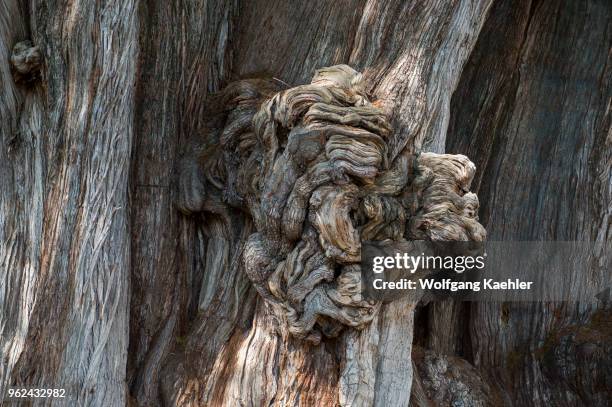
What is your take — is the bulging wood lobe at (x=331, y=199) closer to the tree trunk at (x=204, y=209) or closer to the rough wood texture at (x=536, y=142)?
the tree trunk at (x=204, y=209)

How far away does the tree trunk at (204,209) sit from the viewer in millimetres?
3547

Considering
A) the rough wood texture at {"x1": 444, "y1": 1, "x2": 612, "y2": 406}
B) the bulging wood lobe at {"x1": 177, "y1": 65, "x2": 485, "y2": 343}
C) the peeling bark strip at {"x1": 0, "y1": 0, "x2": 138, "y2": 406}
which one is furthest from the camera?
the rough wood texture at {"x1": 444, "y1": 1, "x2": 612, "y2": 406}

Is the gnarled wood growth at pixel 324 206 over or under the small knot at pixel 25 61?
under

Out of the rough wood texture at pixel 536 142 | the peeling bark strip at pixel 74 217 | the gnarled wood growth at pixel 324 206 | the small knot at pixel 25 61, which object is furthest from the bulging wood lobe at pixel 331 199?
the rough wood texture at pixel 536 142

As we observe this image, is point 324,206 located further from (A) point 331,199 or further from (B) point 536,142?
(B) point 536,142

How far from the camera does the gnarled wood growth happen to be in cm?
336

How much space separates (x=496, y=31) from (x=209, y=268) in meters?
1.78

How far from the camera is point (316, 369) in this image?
3.54 m

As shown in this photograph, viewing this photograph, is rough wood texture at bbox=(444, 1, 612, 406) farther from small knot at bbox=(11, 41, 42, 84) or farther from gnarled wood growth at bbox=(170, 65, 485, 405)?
small knot at bbox=(11, 41, 42, 84)

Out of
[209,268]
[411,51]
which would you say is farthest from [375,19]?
[209,268]

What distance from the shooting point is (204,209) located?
12.6 ft

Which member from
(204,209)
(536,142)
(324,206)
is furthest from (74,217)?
(536,142)

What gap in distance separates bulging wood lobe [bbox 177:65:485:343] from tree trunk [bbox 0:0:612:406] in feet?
0.24

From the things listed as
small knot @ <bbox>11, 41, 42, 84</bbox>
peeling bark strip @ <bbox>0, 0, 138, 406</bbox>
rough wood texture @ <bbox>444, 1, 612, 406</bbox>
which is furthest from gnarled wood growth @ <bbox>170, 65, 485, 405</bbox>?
rough wood texture @ <bbox>444, 1, 612, 406</bbox>
